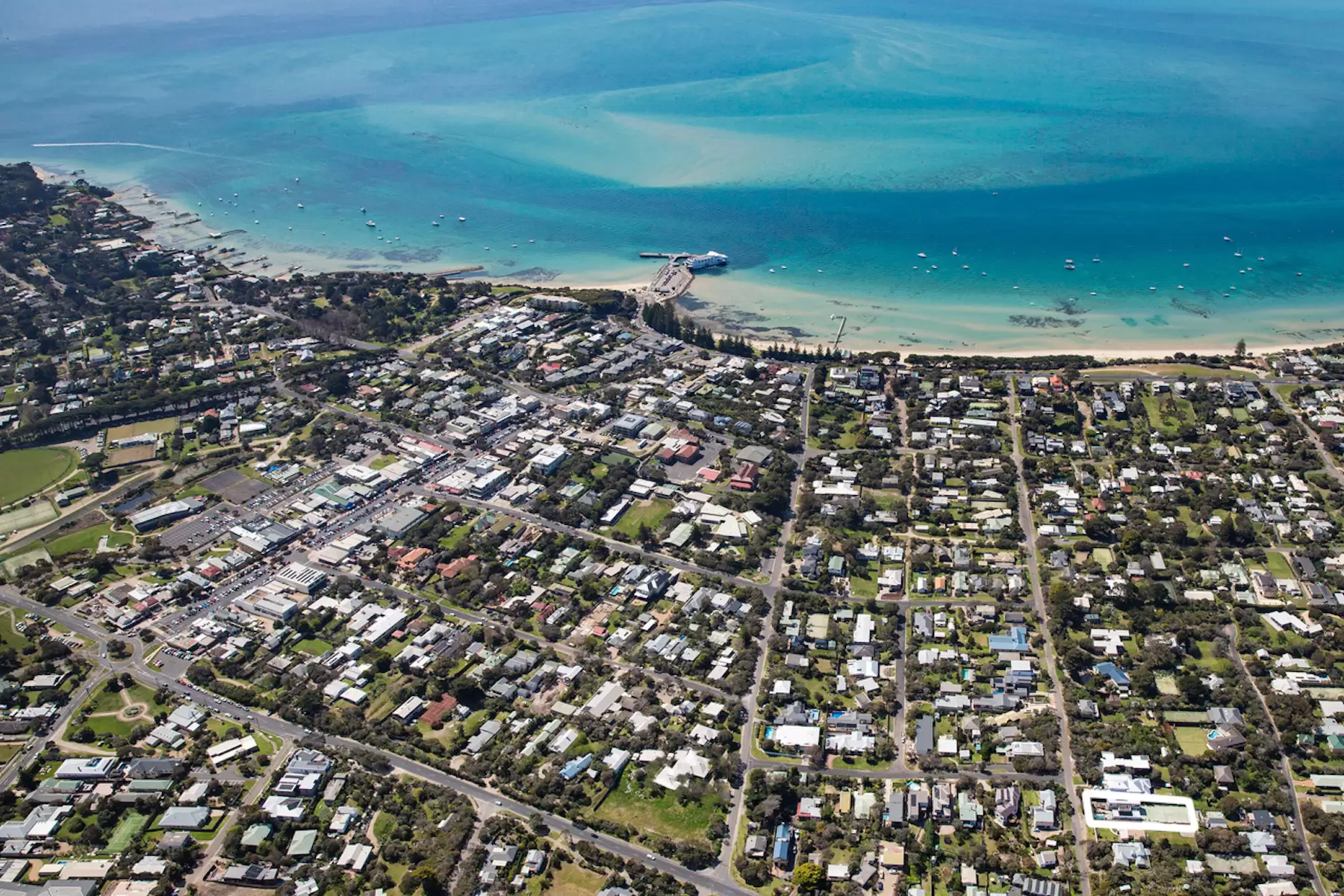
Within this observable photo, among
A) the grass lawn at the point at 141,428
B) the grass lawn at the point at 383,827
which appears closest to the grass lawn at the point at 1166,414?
the grass lawn at the point at 383,827

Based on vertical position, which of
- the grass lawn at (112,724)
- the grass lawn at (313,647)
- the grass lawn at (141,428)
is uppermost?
the grass lawn at (141,428)

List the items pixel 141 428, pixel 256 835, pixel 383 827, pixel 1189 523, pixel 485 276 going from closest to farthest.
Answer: pixel 256 835 → pixel 383 827 → pixel 1189 523 → pixel 141 428 → pixel 485 276

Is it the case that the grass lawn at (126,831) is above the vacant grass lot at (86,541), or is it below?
below

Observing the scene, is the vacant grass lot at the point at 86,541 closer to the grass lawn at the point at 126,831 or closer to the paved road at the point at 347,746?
the paved road at the point at 347,746

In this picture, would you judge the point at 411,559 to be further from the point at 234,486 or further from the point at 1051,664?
the point at 1051,664

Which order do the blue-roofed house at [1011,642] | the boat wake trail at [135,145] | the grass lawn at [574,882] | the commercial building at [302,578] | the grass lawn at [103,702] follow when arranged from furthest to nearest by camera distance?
1. the boat wake trail at [135,145]
2. the commercial building at [302,578]
3. the blue-roofed house at [1011,642]
4. the grass lawn at [103,702]
5. the grass lawn at [574,882]

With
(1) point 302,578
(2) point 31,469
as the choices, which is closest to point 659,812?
(1) point 302,578

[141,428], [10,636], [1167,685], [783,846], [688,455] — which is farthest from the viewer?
[141,428]
